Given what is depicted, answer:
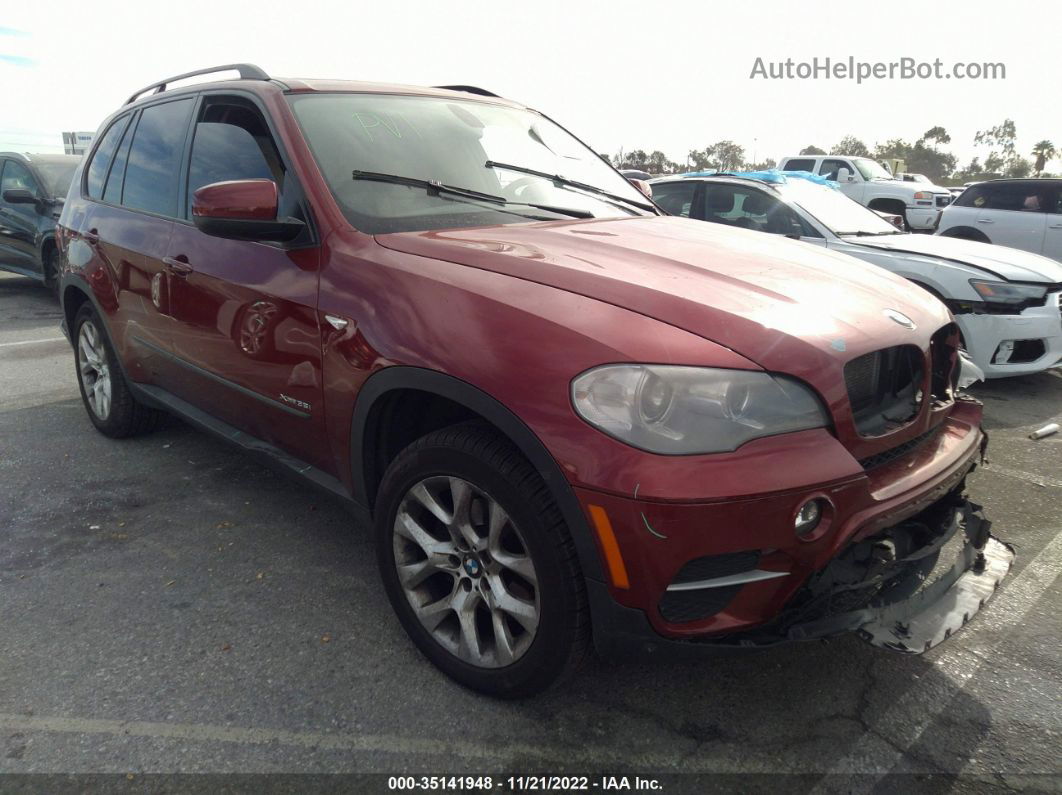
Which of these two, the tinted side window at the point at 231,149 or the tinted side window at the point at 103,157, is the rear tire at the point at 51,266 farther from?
the tinted side window at the point at 231,149

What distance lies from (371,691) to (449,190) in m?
1.74

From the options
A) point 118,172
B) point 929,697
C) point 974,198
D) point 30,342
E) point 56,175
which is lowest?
point 929,697

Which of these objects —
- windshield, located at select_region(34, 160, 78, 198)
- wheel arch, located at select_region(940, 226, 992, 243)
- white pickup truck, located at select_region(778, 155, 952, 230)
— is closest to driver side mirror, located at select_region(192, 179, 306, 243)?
windshield, located at select_region(34, 160, 78, 198)

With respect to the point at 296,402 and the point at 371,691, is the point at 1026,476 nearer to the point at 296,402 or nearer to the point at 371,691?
the point at 371,691

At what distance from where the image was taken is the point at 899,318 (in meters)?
2.30

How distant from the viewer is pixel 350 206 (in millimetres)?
2680

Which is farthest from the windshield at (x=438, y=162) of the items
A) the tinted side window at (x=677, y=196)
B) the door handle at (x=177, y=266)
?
the tinted side window at (x=677, y=196)

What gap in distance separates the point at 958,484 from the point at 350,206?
210cm

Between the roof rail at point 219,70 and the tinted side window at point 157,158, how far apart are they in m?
0.17

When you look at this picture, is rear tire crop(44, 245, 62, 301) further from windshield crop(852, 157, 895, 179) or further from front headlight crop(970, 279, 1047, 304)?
windshield crop(852, 157, 895, 179)

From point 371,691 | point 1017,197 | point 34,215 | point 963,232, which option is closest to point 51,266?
point 34,215

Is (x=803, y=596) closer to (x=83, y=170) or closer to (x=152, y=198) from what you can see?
(x=152, y=198)

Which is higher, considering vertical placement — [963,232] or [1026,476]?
[963,232]

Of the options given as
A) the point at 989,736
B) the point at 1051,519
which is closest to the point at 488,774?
the point at 989,736
